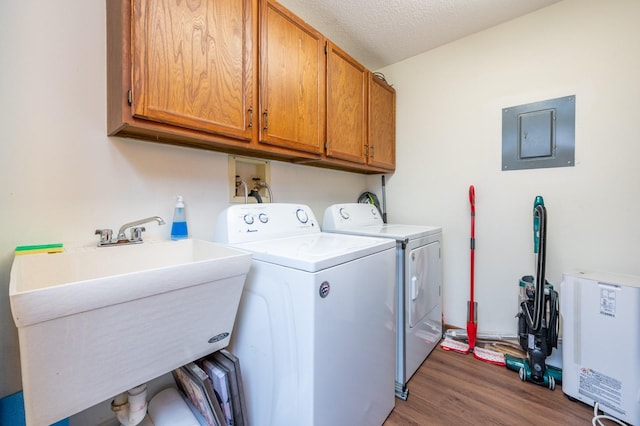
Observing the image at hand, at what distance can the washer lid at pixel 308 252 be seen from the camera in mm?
982

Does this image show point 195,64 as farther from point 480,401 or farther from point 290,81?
point 480,401

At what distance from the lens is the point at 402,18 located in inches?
77.0

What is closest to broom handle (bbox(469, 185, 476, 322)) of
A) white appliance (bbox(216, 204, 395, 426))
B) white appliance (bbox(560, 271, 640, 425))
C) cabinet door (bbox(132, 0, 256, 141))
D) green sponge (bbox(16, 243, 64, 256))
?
white appliance (bbox(560, 271, 640, 425))

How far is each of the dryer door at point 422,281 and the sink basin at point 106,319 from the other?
1.13 meters

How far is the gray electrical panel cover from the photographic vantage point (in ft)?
6.04

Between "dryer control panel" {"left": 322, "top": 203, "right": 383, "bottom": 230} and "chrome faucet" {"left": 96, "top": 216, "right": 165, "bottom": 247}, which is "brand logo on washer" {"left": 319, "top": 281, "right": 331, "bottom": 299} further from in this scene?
"dryer control panel" {"left": 322, "top": 203, "right": 383, "bottom": 230}

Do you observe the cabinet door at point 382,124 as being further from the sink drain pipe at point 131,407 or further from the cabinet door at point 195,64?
the sink drain pipe at point 131,407

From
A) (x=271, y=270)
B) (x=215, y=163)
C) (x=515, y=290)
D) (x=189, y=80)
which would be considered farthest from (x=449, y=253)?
(x=189, y=80)

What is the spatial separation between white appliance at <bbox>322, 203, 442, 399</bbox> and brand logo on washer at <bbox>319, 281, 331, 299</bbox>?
0.78 m

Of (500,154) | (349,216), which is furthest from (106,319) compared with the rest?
(500,154)

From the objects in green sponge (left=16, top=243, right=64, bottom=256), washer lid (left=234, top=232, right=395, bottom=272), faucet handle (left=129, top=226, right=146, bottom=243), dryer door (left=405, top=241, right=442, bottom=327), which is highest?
faucet handle (left=129, top=226, right=146, bottom=243)

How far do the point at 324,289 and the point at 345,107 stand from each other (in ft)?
4.79

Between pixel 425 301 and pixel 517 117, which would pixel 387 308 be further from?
pixel 517 117

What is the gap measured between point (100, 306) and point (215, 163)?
1.03 meters
